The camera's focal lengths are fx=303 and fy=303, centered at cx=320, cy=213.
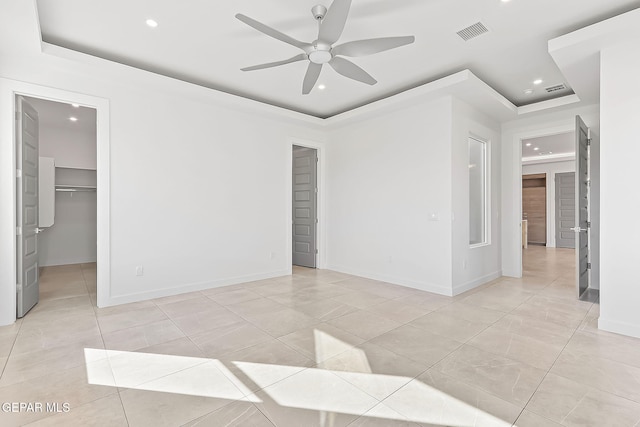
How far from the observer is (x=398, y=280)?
4852 millimetres

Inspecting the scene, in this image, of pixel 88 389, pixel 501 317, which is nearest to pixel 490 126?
pixel 501 317

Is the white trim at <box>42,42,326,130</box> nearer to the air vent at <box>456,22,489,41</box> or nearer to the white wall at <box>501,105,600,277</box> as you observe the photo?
the air vent at <box>456,22,489,41</box>

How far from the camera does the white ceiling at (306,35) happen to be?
107 inches

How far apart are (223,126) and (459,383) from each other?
441 centimetres

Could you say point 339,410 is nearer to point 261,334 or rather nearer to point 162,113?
point 261,334

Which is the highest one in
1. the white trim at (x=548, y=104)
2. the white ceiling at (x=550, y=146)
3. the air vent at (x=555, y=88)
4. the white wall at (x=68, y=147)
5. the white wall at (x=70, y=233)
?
the air vent at (x=555, y=88)

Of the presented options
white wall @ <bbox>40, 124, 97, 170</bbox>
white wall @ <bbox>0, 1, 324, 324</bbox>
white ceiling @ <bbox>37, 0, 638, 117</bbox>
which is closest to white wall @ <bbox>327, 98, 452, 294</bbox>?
white ceiling @ <bbox>37, 0, 638, 117</bbox>

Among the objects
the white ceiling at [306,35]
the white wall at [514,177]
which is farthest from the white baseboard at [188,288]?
the white wall at [514,177]

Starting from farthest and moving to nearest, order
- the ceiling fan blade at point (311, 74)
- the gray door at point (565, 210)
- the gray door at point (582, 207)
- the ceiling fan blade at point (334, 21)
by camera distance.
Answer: the gray door at point (565, 210), the gray door at point (582, 207), the ceiling fan blade at point (311, 74), the ceiling fan blade at point (334, 21)

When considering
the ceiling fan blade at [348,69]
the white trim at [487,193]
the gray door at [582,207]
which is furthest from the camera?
the white trim at [487,193]

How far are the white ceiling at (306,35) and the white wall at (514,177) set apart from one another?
98 cm

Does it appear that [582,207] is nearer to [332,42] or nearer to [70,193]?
[332,42]

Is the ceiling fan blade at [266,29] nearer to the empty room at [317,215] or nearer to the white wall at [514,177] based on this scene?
the empty room at [317,215]

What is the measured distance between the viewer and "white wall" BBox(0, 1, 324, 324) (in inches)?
133
